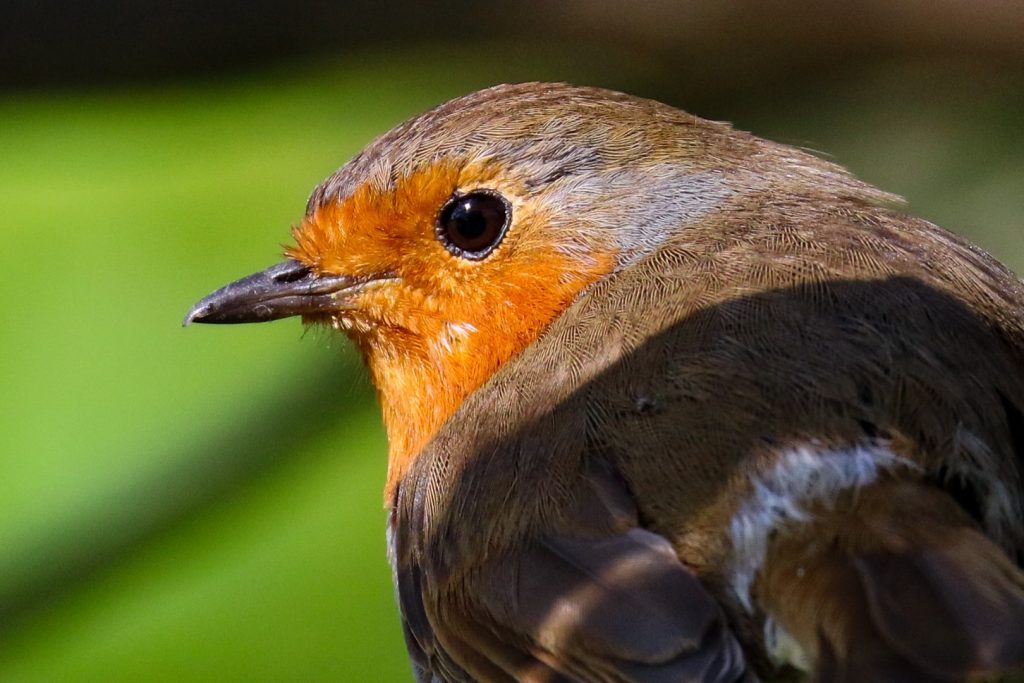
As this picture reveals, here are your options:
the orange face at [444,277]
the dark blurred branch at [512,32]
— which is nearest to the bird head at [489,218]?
the orange face at [444,277]

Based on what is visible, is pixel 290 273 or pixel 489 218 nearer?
pixel 489 218

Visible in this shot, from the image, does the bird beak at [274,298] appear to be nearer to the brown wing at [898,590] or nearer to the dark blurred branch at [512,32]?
the dark blurred branch at [512,32]

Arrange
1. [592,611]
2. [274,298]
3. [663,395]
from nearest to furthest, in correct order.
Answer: [592,611], [663,395], [274,298]

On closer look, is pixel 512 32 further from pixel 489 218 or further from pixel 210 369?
pixel 210 369

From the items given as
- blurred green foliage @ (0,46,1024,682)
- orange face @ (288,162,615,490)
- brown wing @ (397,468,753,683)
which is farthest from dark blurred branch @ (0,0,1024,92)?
brown wing @ (397,468,753,683)

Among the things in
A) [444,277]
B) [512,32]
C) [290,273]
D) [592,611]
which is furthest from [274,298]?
[592,611]

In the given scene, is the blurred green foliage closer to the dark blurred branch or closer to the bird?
the dark blurred branch

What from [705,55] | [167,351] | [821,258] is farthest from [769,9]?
[167,351]
